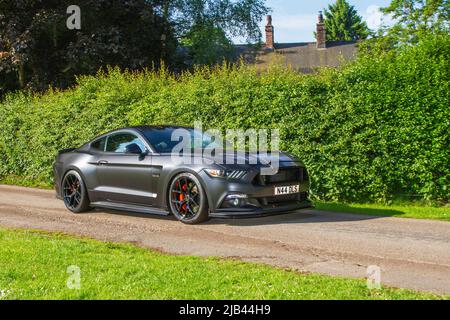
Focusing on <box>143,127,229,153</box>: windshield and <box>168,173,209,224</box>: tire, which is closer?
<box>168,173,209,224</box>: tire

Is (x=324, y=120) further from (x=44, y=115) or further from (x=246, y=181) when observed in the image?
(x=44, y=115)

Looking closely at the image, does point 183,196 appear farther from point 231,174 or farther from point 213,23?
point 213,23

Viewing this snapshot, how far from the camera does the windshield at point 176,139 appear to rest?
9.82m

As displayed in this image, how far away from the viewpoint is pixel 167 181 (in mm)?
9289

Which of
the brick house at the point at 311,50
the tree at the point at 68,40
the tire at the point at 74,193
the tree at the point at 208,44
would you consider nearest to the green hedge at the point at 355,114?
the tire at the point at 74,193

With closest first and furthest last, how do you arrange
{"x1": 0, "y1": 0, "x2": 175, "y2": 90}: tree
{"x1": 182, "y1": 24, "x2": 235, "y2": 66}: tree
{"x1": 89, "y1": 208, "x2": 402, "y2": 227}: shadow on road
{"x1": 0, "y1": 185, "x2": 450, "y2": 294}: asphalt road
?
1. {"x1": 0, "y1": 185, "x2": 450, "y2": 294}: asphalt road
2. {"x1": 89, "y1": 208, "x2": 402, "y2": 227}: shadow on road
3. {"x1": 0, "y1": 0, "x2": 175, "y2": 90}: tree
4. {"x1": 182, "y1": 24, "x2": 235, "y2": 66}: tree

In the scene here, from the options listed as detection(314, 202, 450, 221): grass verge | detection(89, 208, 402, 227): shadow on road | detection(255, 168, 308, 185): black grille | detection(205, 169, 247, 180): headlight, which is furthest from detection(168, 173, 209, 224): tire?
detection(314, 202, 450, 221): grass verge

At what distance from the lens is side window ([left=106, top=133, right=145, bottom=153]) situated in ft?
33.3

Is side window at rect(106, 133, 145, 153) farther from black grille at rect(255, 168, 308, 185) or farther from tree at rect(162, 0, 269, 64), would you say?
tree at rect(162, 0, 269, 64)

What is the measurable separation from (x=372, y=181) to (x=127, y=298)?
301 inches

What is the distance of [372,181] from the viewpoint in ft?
38.0

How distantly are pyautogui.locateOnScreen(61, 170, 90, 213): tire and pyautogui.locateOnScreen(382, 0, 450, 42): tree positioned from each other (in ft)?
65.1

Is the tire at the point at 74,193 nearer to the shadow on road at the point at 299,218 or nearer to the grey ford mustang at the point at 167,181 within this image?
the grey ford mustang at the point at 167,181
